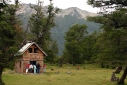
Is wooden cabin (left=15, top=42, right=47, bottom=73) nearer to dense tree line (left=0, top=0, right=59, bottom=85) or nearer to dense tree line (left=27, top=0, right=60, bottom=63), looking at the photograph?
dense tree line (left=0, top=0, right=59, bottom=85)

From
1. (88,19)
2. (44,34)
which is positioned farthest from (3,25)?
(44,34)

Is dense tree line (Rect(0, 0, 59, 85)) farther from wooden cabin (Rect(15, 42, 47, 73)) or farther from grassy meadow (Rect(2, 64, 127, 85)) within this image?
grassy meadow (Rect(2, 64, 127, 85))

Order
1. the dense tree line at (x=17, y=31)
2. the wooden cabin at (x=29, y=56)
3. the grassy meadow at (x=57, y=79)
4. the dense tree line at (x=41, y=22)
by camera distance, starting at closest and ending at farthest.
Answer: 1. the dense tree line at (x=17, y=31)
2. the grassy meadow at (x=57, y=79)
3. the wooden cabin at (x=29, y=56)
4. the dense tree line at (x=41, y=22)

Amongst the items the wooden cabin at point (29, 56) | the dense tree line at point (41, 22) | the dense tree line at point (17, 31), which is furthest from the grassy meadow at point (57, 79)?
the dense tree line at point (41, 22)

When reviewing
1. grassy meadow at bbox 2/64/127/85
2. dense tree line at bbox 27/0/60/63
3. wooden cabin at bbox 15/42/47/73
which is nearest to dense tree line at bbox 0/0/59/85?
dense tree line at bbox 27/0/60/63

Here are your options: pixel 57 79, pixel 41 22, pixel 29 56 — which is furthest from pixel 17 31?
pixel 41 22

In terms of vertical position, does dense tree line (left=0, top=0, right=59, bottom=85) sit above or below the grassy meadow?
above

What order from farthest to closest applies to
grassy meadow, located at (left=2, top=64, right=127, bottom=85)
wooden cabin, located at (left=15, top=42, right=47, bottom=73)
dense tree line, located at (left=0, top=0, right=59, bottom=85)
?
wooden cabin, located at (left=15, top=42, right=47, bottom=73) → grassy meadow, located at (left=2, top=64, right=127, bottom=85) → dense tree line, located at (left=0, top=0, right=59, bottom=85)

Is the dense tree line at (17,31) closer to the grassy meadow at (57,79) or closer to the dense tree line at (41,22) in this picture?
the dense tree line at (41,22)

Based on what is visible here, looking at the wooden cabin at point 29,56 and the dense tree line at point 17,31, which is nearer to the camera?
the dense tree line at point 17,31

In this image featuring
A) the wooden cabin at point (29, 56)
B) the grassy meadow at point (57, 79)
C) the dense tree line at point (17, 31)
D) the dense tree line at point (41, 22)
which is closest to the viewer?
the dense tree line at point (17, 31)

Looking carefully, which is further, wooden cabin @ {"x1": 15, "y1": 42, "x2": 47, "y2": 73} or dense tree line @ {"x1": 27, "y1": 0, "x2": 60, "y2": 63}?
dense tree line @ {"x1": 27, "y1": 0, "x2": 60, "y2": 63}

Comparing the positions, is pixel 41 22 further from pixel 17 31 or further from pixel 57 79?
pixel 17 31

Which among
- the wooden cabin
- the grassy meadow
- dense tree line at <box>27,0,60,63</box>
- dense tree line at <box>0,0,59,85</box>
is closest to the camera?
dense tree line at <box>0,0,59,85</box>
